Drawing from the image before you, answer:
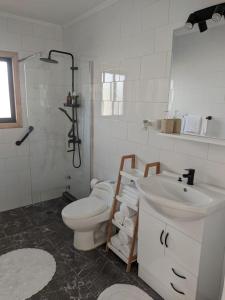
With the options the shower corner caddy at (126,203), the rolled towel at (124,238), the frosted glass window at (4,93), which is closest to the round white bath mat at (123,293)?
the shower corner caddy at (126,203)

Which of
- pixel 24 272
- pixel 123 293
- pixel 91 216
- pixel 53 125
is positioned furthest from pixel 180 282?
pixel 53 125

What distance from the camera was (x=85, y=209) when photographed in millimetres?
2127

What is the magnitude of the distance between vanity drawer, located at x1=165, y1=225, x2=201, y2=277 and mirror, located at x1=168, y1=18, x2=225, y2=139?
0.72m

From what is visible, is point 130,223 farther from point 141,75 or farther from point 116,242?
point 141,75

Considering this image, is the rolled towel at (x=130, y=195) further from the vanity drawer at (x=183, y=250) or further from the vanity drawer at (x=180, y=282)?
the vanity drawer at (x=180, y=282)

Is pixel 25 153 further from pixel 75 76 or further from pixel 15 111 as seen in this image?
pixel 75 76

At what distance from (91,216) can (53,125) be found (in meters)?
1.57

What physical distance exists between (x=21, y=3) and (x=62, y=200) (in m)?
2.53

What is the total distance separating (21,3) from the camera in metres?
2.33

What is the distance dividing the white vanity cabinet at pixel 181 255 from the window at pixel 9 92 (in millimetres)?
2067

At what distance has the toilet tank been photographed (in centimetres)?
229

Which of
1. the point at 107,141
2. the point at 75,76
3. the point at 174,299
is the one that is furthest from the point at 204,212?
the point at 75,76

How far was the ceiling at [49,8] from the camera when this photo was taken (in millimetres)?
2281

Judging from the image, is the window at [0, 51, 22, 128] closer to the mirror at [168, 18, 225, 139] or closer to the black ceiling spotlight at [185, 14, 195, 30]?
the mirror at [168, 18, 225, 139]
